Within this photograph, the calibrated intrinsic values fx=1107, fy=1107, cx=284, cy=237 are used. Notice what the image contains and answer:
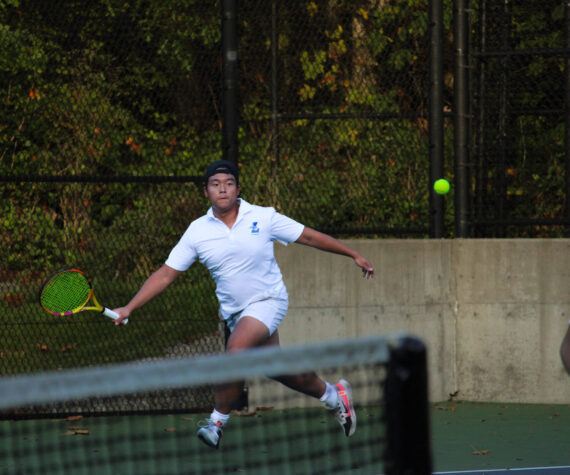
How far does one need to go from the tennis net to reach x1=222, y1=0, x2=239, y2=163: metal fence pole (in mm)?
1757

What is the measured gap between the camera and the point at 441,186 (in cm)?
820

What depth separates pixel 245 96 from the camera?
852cm

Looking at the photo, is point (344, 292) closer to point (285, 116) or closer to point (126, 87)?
point (285, 116)

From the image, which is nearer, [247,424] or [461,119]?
[247,424]

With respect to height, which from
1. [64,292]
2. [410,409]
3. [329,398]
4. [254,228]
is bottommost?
[329,398]

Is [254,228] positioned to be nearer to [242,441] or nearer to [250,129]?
[242,441]

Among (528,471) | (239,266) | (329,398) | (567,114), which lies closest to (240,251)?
(239,266)

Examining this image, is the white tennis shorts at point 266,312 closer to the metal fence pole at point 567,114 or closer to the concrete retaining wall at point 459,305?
the concrete retaining wall at point 459,305

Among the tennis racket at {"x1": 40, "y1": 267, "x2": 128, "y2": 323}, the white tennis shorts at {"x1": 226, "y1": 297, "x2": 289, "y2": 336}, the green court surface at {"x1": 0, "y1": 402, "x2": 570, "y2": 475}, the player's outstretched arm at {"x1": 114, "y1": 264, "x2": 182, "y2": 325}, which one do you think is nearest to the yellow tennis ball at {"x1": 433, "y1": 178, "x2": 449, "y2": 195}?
the green court surface at {"x1": 0, "y1": 402, "x2": 570, "y2": 475}

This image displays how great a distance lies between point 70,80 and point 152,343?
82.2 inches

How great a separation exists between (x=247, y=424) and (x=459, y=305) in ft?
5.95

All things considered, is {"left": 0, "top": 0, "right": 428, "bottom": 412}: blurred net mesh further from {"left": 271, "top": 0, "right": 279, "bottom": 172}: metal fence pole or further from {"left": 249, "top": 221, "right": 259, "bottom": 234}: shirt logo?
{"left": 249, "top": 221, "right": 259, "bottom": 234}: shirt logo

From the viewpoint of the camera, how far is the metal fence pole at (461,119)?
834cm

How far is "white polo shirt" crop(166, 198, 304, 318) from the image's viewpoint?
20.9ft
